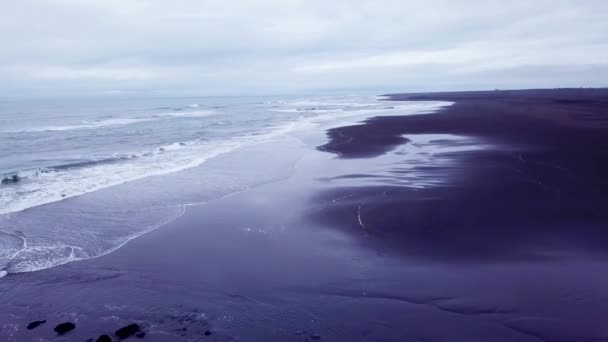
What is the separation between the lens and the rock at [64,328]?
606cm

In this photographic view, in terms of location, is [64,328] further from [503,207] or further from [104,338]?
[503,207]

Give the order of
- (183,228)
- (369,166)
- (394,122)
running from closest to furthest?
(183,228) < (369,166) < (394,122)

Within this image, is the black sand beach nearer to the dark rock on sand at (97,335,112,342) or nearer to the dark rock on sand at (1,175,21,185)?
the dark rock on sand at (97,335,112,342)

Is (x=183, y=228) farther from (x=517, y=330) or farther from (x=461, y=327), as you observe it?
(x=517, y=330)

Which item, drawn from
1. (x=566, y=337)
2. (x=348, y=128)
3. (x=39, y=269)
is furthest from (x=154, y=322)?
(x=348, y=128)

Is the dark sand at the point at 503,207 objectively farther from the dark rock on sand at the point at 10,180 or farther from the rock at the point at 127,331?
the dark rock on sand at the point at 10,180

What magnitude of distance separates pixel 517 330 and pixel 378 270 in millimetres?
2609

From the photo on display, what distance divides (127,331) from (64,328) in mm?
1005

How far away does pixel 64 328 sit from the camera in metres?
6.11

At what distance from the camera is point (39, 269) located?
26.8ft

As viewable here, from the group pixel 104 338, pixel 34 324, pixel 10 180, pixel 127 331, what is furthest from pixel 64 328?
pixel 10 180

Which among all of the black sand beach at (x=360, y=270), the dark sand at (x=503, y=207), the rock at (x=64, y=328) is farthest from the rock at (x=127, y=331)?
the dark sand at (x=503, y=207)

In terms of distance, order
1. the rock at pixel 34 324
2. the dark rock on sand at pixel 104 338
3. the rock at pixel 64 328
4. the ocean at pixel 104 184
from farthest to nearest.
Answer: the ocean at pixel 104 184 → the rock at pixel 34 324 → the rock at pixel 64 328 → the dark rock on sand at pixel 104 338

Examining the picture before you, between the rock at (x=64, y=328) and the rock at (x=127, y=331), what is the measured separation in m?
0.77
